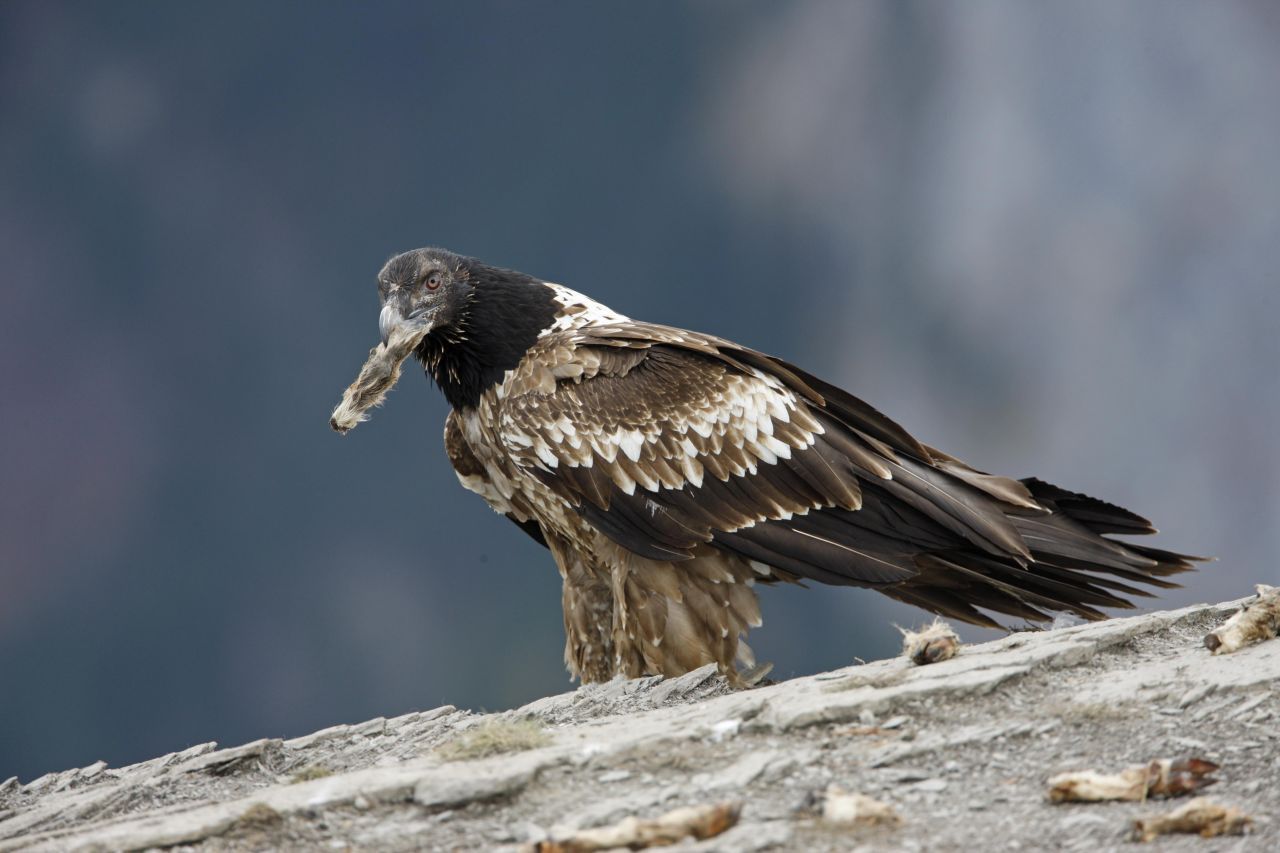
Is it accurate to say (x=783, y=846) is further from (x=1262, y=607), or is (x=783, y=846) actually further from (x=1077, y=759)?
(x=1262, y=607)

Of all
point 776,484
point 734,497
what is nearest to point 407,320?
point 734,497

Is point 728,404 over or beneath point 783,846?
over

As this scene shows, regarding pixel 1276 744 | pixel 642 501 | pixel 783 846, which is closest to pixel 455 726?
pixel 642 501

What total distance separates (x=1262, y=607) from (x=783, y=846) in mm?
3259

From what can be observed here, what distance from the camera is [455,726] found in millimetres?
6766

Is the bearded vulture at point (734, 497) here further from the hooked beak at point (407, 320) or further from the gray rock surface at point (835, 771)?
the gray rock surface at point (835, 771)

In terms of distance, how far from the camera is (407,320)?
782 cm

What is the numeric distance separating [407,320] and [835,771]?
433cm

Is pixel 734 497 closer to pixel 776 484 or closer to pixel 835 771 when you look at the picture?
pixel 776 484

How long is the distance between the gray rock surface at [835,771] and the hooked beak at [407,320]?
2.95m

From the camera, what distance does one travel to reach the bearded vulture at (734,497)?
23.5ft

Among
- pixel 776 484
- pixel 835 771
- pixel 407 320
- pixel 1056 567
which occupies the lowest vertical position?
pixel 835 771

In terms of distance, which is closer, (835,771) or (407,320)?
(835,771)

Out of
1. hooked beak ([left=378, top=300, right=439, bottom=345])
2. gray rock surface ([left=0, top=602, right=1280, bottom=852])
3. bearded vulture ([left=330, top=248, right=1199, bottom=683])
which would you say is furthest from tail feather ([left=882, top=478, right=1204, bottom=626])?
hooked beak ([left=378, top=300, right=439, bottom=345])
